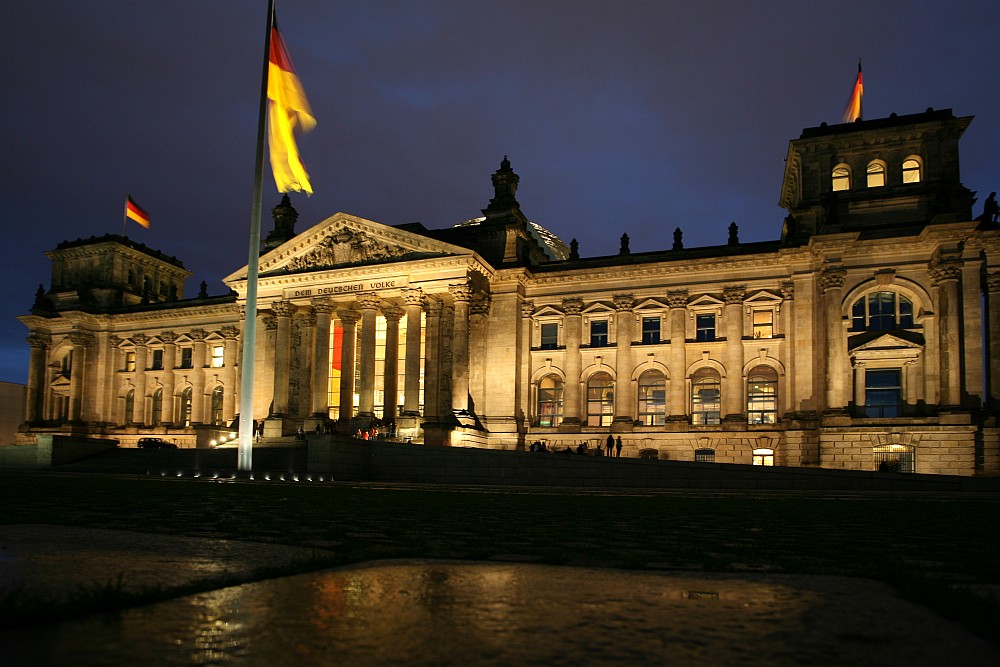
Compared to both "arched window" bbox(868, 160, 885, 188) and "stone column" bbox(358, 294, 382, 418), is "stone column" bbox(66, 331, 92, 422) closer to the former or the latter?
"stone column" bbox(358, 294, 382, 418)

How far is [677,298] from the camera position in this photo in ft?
178

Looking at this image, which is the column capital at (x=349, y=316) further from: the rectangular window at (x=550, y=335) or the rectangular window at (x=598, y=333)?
the rectangular window at (x=598, y=333)

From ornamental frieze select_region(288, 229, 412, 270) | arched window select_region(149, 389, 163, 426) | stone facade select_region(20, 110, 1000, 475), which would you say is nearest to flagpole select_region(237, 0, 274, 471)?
stone facade select_region(20, 110, 1000, 475)

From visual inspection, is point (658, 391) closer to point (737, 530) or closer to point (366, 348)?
point (366, 348)

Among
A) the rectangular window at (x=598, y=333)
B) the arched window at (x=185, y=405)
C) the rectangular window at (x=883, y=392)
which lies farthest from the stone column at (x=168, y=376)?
the rectangular window at (x=883, y=392)

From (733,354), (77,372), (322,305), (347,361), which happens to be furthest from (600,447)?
(77,372)

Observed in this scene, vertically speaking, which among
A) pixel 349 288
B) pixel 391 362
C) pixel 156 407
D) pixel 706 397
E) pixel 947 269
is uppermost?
pixel 947 269

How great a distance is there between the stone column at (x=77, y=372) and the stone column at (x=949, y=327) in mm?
68369

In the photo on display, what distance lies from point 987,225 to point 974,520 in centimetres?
4057

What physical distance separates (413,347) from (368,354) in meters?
3.32

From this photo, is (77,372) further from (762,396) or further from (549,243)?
(762,396)

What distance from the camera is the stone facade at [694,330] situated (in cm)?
4603

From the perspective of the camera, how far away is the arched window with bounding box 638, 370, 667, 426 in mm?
54750

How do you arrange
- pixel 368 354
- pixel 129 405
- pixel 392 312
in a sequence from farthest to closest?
pixel 129 405 → pixel 392 312 → pixel 368 354
